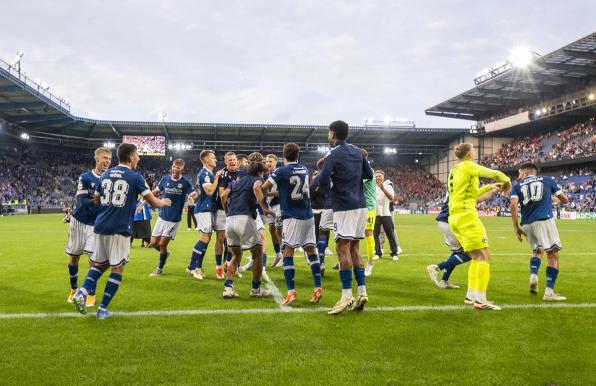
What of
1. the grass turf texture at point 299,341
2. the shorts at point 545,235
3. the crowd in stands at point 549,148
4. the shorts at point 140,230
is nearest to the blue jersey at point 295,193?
the grass turf texture at point 299,341

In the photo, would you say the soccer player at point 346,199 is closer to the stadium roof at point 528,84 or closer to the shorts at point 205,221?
the shorts at point 205,221

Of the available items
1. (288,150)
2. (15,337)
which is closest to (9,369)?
(15,337)

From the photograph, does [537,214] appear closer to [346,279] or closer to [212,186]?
[346,279]

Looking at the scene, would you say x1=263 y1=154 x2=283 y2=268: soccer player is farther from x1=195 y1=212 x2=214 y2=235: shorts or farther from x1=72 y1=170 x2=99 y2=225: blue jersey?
x1=72 y1=170 x2=99 y2=225: blue jersey

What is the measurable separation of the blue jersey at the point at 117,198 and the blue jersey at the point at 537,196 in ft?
17.9

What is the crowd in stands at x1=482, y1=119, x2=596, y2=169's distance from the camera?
145ft

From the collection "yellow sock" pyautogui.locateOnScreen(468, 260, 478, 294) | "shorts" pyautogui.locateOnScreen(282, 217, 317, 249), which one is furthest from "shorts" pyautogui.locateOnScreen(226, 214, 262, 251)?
"yellow sock" pyautogui.locateOnScreen(468, 260, 478, 294)

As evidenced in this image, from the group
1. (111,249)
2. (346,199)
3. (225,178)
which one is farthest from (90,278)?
(346,199)

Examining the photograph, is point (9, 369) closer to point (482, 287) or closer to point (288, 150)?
point (288, 150)

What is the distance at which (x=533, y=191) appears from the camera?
6559mm

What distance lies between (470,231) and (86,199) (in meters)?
5.34

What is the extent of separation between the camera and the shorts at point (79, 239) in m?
6.37

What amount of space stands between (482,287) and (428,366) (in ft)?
7.73

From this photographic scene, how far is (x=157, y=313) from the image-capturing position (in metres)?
5.45
